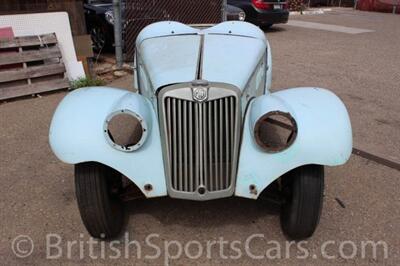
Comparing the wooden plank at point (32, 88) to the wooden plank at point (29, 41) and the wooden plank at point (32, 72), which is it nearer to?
the wooden plank at point (32, 72)

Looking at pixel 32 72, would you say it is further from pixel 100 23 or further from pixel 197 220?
pixel 197 220

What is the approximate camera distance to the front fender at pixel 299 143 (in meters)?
2.80

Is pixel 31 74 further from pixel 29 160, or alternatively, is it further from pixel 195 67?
pixel 195 67

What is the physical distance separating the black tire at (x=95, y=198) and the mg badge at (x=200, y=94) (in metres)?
0.85

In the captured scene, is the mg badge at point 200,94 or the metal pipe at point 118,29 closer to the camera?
the mg badge at point 200,94

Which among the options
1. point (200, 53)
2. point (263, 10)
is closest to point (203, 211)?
point (200, 53)

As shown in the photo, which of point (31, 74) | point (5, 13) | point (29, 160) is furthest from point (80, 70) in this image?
point (29, 160)

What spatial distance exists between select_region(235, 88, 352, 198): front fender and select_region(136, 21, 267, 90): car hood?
0.33 meters

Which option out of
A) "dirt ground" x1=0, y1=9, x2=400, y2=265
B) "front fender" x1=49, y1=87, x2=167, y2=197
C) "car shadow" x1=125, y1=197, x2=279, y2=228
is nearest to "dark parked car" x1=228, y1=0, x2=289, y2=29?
"dirt ground" x1=0, y1=9, x2=400, y2=265

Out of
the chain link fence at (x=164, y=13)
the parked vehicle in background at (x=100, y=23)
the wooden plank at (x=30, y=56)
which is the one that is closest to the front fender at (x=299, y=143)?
the wooden plank at (x=30, y=56)

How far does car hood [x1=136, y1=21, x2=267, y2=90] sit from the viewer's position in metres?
3.08

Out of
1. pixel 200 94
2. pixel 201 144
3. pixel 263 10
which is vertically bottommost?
pixel 263 10

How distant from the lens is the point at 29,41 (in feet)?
21.2

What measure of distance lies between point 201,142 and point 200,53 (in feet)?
3.16
